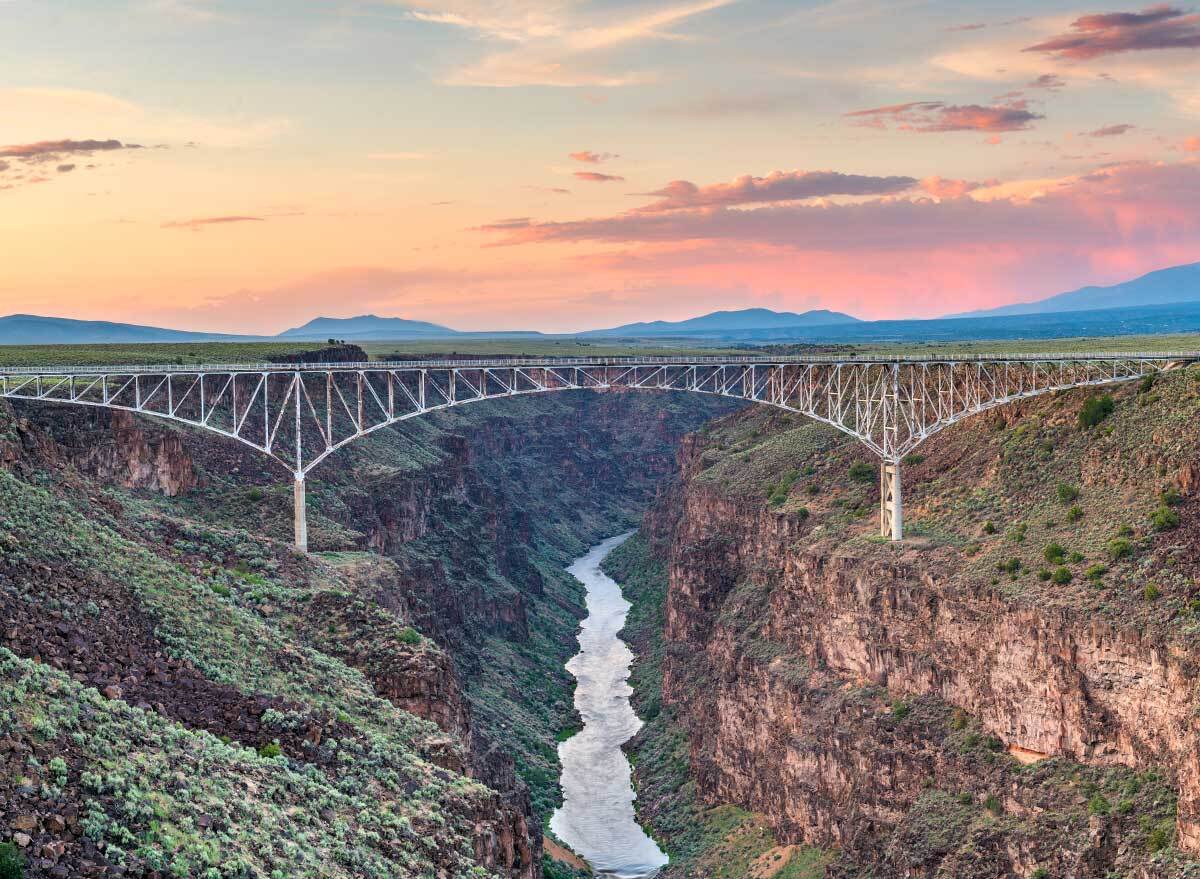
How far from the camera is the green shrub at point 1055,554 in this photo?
227 ft

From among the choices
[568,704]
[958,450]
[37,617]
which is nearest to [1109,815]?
[958,450]

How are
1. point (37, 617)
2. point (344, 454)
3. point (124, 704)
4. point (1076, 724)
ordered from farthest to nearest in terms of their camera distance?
point (344, 454) < point (1076, 724) < point (37, 617) < point (124, 704)

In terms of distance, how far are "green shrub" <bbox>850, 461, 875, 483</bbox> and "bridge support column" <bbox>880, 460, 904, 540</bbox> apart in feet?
30.2

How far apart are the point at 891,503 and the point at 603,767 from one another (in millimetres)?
29492

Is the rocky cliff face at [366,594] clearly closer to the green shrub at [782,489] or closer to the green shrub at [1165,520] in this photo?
the green shrub at [782,489]

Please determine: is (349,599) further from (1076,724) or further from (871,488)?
(871,488)

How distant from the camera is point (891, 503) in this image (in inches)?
3280

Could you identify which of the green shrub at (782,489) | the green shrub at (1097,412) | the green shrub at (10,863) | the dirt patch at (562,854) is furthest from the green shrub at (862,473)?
the green shrub at (10,863)

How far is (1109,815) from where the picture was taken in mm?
58562

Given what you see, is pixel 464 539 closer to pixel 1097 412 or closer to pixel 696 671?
pixel 696 671

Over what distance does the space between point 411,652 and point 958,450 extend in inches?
1677

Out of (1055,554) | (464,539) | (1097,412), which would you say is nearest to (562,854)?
(1055,554)

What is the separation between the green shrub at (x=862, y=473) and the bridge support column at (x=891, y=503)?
9.19 metres

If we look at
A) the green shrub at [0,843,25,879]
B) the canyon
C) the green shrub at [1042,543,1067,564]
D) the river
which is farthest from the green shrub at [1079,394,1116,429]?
the green shrub at [0,843,25,879]
